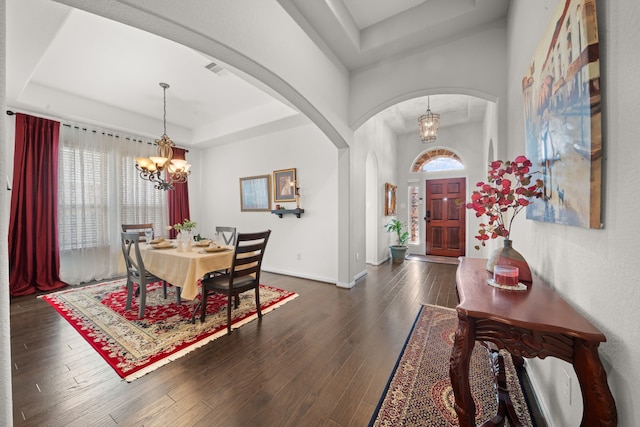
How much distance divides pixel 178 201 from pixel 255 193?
1.80 m

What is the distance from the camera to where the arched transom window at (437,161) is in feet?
19.2

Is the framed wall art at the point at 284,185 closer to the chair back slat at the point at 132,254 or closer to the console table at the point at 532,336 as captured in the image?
the chair back slat at the point at 132,254

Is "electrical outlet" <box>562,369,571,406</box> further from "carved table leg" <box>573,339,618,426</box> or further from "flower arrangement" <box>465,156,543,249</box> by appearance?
"flower arrangement" <box>465,156,543,249</box>

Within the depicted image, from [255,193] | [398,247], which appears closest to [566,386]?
[398,247]

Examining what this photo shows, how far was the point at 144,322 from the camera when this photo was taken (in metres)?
2.53

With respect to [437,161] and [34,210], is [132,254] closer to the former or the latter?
[34,210]

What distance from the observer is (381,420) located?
1.38m

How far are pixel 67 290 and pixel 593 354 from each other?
547 centimetres

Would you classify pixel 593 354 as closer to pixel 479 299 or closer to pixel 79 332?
pixel 479 299

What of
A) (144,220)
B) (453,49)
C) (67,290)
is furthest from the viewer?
(144,220)

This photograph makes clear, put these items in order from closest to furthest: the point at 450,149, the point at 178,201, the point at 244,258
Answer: the point at 244,258 → the point at 178,201 → the point at 450,149

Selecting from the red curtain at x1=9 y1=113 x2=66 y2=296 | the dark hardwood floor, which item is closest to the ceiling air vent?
the red curtain at x1=9 y1=113 x2=66 y2=296

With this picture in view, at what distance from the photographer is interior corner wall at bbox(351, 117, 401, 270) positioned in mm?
4074

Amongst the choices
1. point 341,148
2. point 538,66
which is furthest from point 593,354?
point 341,148
